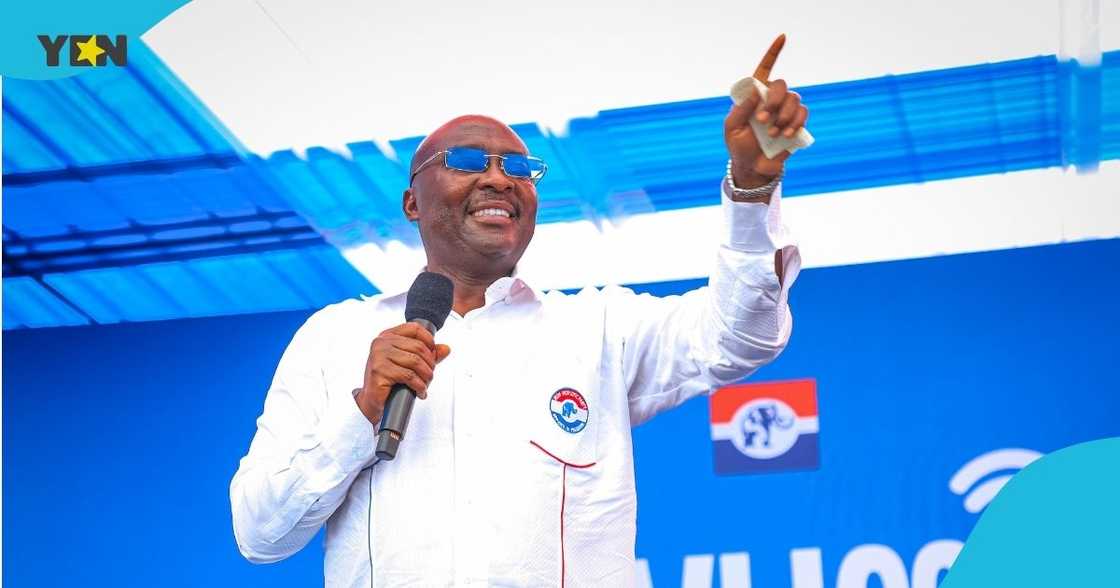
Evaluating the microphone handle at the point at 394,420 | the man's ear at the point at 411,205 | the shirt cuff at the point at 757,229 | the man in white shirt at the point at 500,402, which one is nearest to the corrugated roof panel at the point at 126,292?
the man's ear at the point at 411,205

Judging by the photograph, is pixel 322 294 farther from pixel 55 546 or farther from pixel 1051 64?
pixel 1051 64

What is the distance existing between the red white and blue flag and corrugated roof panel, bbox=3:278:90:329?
8.01 feet

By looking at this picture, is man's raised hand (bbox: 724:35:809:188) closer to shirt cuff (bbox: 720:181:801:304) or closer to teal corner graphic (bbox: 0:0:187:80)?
shirt cuff (bbox: 720:181:801:304)

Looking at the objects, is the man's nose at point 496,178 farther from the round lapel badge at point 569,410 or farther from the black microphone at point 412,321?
the round lapel badge at point 569,410

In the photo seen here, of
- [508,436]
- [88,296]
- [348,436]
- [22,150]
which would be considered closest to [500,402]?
[508,436]

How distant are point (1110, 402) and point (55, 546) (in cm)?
365

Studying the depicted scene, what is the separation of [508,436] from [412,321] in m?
0.28

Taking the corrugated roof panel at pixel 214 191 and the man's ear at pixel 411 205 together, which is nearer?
the man's ear at pixel 411 205

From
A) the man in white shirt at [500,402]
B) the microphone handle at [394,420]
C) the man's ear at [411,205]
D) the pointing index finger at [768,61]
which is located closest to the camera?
the pointing index finger at [768,61]

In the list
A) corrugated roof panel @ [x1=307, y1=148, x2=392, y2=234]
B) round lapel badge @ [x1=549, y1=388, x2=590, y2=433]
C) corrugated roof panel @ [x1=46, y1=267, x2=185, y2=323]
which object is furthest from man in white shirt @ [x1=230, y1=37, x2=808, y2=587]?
corrugated roof panel @ [x1=46, y1=267, x2=185, y2=323]

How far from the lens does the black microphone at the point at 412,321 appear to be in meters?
2.12

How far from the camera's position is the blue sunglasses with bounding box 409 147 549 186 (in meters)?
2.74

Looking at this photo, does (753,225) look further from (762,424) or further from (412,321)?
(762,424)

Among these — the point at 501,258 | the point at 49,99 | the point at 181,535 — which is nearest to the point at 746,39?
the point at 501,258
